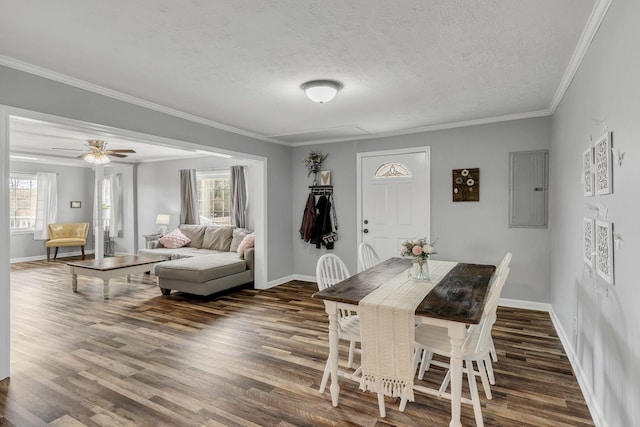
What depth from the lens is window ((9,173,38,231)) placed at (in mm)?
→ 7859

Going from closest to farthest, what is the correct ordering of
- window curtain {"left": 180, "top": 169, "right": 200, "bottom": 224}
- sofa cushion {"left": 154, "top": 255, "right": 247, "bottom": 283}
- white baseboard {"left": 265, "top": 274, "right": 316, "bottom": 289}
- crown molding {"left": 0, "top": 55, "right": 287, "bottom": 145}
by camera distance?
crown molding {"left": 0, "top": 55, "right": 287, "bottom": 145}, sofa cushion {"left": 154, "top": 255, "right": 247, "bottom": 283}, white baseboard {"left": 265, "top": 274, "right": 316, "bottom": 289}, window curtain {"left": 180, "top": 169, "right": 200, "bottom": 224}

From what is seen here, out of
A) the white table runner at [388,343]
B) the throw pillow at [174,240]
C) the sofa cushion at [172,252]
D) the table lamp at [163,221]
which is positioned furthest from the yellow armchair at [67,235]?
the white table runner at [388,343]

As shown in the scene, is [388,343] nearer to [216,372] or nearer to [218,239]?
[216,372]

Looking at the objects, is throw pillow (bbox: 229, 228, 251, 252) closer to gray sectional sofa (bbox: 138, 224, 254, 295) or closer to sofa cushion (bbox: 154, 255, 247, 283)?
gray sectional sofa (bbox: 138, 224, 254, 295)

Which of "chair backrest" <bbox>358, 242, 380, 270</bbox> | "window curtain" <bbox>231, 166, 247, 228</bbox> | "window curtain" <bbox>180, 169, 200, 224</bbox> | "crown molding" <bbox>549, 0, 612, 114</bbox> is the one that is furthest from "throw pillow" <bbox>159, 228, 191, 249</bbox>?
"crown molding" <bbox>549, 0, 612, 114</bbox>

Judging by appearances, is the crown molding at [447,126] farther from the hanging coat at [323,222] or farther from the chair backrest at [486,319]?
the chair backrest at [486,319]

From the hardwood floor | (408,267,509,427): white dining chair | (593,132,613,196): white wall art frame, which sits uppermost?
(593,132,613,196): white wall art frame

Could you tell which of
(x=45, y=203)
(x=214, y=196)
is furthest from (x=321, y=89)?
(x=45, y=203)

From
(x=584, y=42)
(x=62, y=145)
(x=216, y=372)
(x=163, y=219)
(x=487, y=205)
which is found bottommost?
(x=216, y=372)

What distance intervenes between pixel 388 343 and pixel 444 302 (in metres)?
0.43

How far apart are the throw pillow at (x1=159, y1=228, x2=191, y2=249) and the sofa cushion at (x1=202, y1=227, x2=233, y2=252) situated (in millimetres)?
424

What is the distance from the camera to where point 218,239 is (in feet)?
22.3

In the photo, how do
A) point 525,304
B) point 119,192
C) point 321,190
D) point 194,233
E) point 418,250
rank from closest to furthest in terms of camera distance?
point 418,250 < point 525,304 < point 321,190 < point 194,233 < point 119,192

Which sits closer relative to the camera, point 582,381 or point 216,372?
point 582,381
